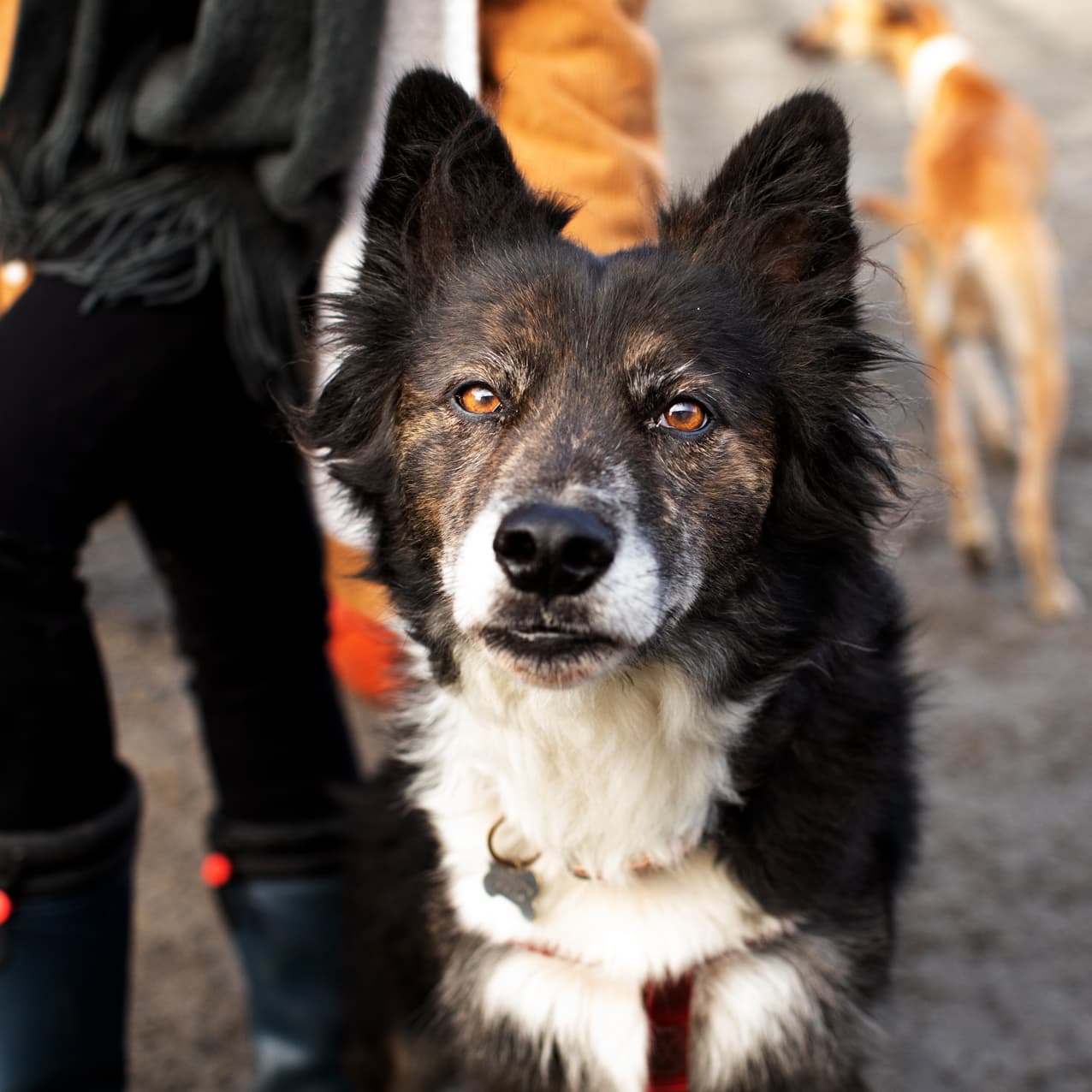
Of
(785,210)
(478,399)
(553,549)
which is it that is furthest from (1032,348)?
(553,549)

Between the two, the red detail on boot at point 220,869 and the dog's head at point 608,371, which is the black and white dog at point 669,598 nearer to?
the dog's head at point 608,371

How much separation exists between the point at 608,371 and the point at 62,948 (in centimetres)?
126

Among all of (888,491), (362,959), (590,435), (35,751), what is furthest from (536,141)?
(362,959)

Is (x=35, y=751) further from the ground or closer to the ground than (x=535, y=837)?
closer to the ground

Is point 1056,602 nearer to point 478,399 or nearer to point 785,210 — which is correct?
point 785,210

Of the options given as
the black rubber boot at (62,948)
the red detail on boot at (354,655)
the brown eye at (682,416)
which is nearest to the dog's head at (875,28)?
the red detail on boot at (354,655)

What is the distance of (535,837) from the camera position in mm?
1997

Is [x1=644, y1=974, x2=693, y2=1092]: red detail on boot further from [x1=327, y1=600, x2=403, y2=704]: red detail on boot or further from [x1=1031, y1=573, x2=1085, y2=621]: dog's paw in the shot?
[x1=1031, y1=573, x2=1085, y2=621]: dog's paw

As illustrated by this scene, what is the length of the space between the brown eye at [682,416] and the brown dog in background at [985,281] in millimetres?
2902

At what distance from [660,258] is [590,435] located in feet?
1.11

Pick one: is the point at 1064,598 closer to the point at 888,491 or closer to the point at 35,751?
the point at 888,491

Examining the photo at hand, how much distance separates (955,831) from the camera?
11.3 ft

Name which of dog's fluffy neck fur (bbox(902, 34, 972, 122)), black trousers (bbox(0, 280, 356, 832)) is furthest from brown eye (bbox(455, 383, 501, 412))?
dog's fluffy neck fur (bbox(902, 34, 972, 122))

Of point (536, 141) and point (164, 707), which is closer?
point (536, 141)
